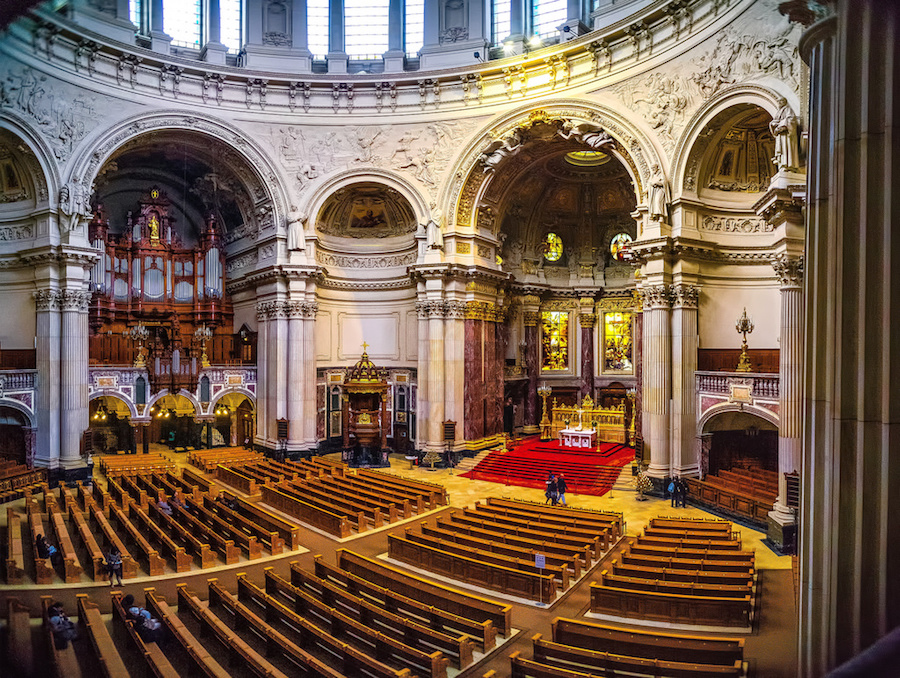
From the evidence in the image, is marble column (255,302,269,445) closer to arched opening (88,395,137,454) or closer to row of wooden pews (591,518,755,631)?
arched opening (88,395,137,454)

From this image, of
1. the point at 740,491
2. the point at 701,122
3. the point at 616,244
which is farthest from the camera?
the point at 616,244

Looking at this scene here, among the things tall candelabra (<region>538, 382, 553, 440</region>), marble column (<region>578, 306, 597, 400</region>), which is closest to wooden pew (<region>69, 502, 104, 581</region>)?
tall candelabra (<region>538, 382, 553, 440</region>)

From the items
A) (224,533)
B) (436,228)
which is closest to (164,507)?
(224,533)

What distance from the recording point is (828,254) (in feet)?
14.4

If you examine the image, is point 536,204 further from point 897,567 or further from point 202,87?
point 897,567

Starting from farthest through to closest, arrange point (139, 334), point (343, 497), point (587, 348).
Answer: point (587, 348), point (139, 334), point (343, 497)

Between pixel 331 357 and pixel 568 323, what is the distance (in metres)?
13.7

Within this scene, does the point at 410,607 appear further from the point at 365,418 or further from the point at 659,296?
the point at 365,418

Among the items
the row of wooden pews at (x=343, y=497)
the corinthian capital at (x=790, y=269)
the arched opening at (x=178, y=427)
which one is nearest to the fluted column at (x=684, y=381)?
the corinthian capital at (x=790, y=269)

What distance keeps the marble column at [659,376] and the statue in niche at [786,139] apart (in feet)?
22.0

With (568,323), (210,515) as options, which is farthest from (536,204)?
(210,515)

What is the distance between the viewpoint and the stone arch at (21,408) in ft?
74.2

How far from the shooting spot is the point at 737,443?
21.6 m

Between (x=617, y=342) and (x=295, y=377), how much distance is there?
17.7 meters
